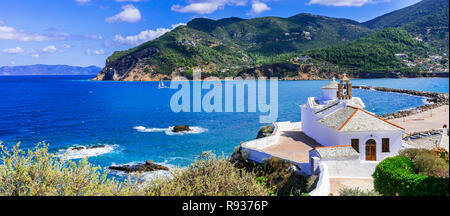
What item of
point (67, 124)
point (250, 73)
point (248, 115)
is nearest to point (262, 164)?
point (248, 115)

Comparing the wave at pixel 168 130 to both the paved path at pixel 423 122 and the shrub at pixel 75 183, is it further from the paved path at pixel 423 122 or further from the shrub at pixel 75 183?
the shrub at pixel 75 183

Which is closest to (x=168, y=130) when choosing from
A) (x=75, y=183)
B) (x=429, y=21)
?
(x=75, y=183)

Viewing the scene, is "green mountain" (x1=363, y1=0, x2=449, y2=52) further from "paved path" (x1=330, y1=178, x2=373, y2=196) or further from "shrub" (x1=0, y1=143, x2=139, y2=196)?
"shrub" (x1=0, y1=143, x2=139, y2=196)

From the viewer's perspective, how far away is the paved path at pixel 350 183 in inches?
472

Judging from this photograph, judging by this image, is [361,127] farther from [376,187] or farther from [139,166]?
[139,166]

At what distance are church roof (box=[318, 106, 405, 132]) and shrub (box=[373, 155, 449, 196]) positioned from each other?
6.94m

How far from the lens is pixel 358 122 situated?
16922mm

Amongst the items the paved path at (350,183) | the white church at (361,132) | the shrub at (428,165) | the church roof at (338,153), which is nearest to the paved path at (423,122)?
the white church at (361,132)

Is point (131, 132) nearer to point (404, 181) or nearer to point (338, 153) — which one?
point (338, 153)

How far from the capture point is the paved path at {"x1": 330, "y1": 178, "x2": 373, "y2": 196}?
12.0 meters

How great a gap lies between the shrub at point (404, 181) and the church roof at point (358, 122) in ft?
22.8

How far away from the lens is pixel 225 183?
904 centimetres

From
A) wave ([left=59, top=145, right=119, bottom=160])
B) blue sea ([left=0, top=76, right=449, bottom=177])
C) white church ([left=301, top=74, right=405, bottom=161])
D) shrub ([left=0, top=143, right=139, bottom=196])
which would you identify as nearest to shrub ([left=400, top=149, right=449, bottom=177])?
white church ([left=301, top=74, right=405, bottom=161])
